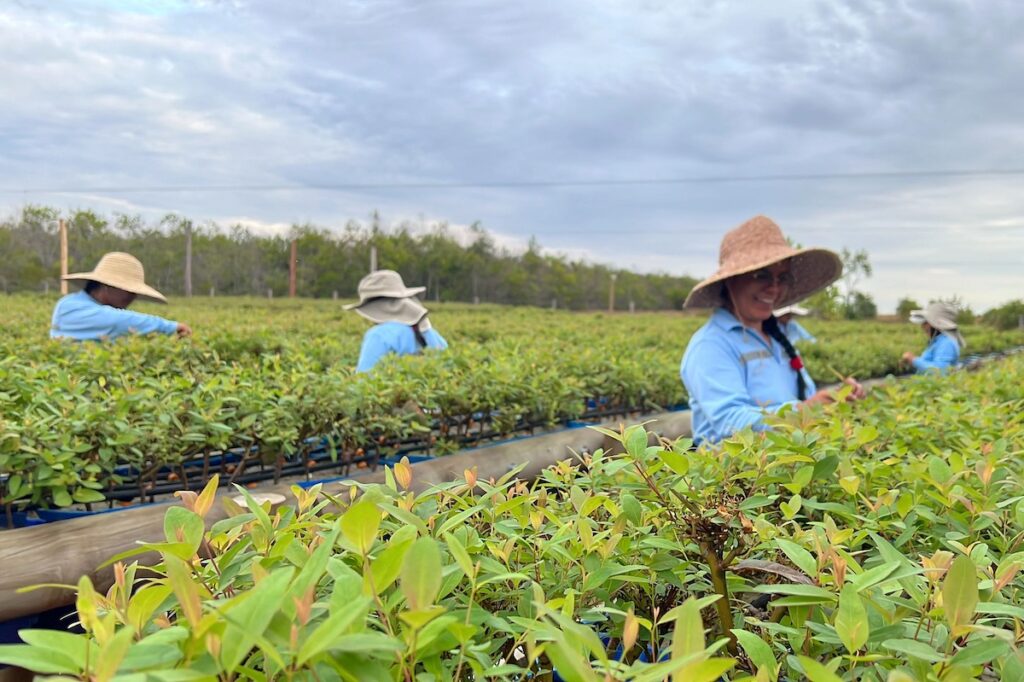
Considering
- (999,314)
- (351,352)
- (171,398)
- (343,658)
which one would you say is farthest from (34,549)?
(999,314)

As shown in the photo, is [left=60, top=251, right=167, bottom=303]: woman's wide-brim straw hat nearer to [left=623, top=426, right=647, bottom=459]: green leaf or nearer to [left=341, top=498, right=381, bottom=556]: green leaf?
[left=623, top=426, right=647, bottom=459]: green leaf

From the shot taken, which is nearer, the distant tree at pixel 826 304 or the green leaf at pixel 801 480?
the green leaf at pixel 801 480

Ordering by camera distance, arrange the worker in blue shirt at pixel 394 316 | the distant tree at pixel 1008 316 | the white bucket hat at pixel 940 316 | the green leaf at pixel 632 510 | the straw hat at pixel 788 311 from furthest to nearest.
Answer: the distant tree at pixel 1008 316 < the white bucket hat at pixel 940 316 < the worker in blue shirt at pixel 394 316 < the straw hat at pixel 788 311 < the green leaf at pixel 632 510

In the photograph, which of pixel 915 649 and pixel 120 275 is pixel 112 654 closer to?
pixel 915 649

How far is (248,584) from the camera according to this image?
78 centimetres

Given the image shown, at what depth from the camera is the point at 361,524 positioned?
0.65m

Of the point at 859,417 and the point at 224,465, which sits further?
the point at 224,465

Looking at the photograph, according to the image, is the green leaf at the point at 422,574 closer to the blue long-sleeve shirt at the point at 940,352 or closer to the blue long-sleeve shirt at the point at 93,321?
the blue long-sleeve shirt at the point at 93,321

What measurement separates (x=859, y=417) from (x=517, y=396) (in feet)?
6.34

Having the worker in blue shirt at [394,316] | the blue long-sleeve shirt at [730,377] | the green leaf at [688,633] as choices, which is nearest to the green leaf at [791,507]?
the green leaf at [688,633]

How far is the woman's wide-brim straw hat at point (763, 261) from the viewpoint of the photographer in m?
3.13

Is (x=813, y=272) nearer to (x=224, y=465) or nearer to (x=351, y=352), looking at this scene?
(x=224, y=465)

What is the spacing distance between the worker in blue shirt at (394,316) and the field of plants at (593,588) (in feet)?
11.6

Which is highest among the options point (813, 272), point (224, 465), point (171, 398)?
point (813, 272)
